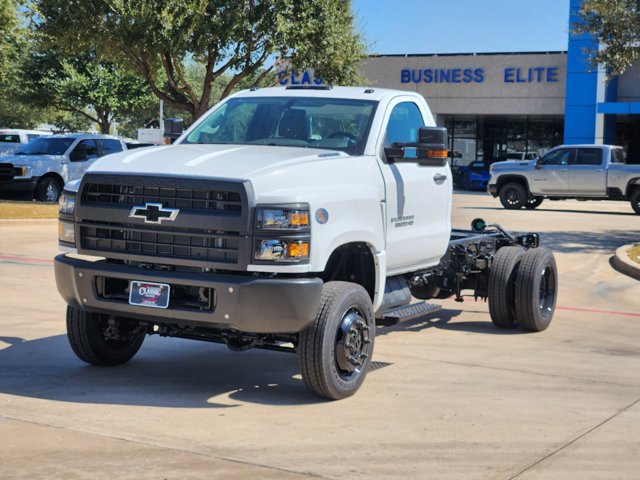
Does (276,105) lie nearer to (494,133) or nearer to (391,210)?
(391,210)

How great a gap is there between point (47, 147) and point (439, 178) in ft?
64.0

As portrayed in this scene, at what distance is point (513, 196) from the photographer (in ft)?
101

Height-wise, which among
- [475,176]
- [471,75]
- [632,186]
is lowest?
[475,176]

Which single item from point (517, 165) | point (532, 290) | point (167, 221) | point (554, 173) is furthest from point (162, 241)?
point (517, 165)

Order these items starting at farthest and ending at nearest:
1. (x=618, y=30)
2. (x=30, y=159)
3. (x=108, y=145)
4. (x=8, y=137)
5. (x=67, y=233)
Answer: (x=8, y=137) < (x=108, y=145) < (x=30, y=159) < (x=618, y=30) < (x=67, y=233)

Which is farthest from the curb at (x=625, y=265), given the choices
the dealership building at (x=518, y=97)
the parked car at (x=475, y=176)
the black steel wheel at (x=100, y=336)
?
the dealership building at (x=518, y=97)

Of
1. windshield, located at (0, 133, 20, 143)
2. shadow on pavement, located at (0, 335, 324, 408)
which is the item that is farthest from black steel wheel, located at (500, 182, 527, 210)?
shadow on pavement, located at (0, 335, 324, 408)

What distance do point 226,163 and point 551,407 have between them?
8.93 ft

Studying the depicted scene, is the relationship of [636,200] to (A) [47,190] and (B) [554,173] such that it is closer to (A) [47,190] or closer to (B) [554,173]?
(B) [554,173]

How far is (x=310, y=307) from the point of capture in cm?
656

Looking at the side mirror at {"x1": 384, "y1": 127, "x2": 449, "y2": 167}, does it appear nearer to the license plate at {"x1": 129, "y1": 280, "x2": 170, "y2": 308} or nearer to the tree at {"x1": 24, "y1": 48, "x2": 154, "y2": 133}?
the license plate at {"x1": 129, "y1": 280, "x2": 170, "y2": 308}

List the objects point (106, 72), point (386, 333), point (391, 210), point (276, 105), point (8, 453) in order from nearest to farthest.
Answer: point (8, 453), point (391, 210), point (276, 105), point (386, 333), point (106, 72)

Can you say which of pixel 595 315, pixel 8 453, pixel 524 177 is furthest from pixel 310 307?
pixel 524 177

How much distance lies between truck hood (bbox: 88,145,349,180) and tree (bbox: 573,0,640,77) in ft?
49.7
